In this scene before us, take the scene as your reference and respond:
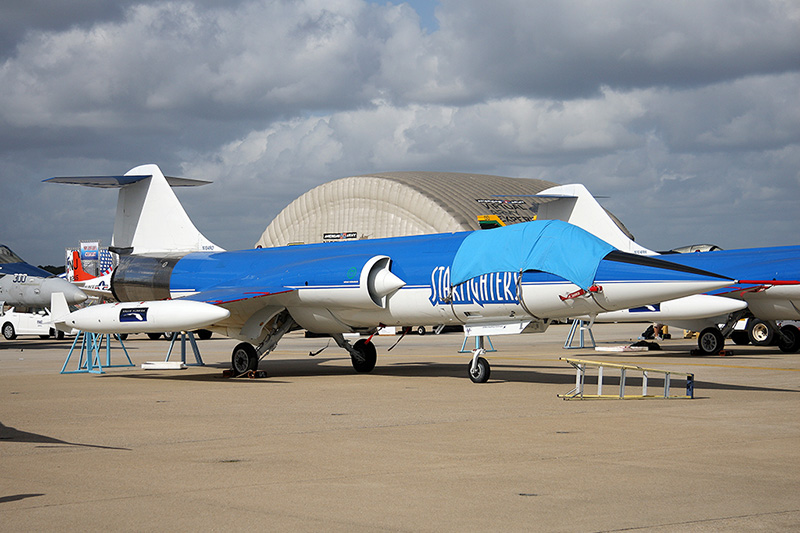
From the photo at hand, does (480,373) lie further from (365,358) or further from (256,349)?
(256,349)

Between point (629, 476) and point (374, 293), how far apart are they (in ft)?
32.1

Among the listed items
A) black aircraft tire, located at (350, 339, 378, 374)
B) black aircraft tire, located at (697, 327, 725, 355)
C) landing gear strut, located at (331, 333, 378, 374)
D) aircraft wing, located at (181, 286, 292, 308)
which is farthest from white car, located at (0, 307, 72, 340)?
black aircraft tire, located at (697, 327, 725, 355)

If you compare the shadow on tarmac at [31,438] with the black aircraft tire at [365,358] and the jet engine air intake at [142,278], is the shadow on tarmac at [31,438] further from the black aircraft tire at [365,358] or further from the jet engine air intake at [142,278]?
the jet engine air intake at [142,278]

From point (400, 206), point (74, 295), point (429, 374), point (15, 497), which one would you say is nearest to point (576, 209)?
point (429, 374)

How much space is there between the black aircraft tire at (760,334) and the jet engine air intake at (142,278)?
21001mm

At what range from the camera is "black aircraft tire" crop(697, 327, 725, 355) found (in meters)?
24.0

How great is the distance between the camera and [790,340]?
2553 centimetres

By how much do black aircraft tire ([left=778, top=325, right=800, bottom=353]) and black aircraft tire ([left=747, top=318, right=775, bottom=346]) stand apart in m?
3.83

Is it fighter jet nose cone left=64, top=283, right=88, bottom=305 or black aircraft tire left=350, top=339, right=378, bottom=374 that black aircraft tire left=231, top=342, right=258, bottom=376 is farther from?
fighter jet nose cone left=64, top=283, right=88, bottom=305

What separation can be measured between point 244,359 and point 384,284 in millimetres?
3716

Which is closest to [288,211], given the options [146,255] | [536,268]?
[146,255]

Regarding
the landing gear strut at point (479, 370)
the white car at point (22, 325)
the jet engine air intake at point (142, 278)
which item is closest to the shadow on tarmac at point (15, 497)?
the landing gear strut at point (479, 370)

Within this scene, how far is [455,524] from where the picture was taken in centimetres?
525

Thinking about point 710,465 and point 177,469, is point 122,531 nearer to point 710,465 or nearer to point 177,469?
point 177,469
